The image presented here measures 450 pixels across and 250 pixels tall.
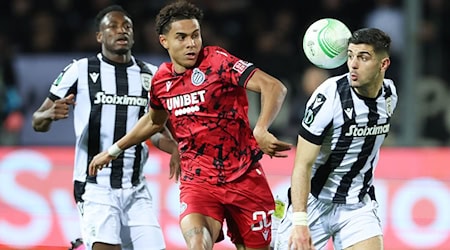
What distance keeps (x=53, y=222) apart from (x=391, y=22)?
4.56m

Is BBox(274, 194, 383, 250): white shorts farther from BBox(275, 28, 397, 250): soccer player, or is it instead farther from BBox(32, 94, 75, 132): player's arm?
BBox(32, 94, 75, 132): player's arm

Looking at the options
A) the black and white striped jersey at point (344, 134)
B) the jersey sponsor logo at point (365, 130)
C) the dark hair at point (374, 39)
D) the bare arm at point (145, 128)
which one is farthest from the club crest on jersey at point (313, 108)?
the bare arm at point (145, 128)

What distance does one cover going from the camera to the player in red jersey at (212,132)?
258 inches

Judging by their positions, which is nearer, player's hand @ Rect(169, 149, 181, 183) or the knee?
the knee

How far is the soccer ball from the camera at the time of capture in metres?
6.27

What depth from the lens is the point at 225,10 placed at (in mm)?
13406

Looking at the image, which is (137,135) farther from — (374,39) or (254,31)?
(254,31)

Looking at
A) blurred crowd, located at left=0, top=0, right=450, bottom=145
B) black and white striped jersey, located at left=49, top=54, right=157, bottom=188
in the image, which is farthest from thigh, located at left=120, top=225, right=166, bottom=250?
blurred crowd, located at left=0, top=0, right=450, bottom=145

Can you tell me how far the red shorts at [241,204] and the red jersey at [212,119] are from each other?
0.18ft

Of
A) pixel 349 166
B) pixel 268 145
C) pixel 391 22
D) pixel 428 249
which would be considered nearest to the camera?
pixel 268 145

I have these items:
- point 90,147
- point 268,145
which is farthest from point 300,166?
point 90,147

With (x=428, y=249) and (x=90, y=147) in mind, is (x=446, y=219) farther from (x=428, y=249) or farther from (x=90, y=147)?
(x=90, y=147)

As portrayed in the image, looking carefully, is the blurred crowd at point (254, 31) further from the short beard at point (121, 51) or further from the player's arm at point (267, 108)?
the player's arm at point (267, 108)

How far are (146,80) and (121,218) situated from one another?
941 mm
